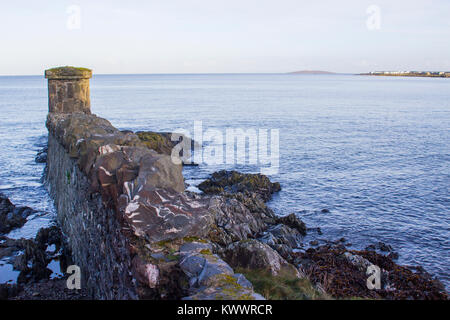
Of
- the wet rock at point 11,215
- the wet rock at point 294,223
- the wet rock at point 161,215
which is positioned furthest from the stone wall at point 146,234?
the wet rock at point 294,223

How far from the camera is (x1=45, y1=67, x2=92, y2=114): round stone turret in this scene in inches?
783

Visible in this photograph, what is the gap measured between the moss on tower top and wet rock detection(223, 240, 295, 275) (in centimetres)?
1509

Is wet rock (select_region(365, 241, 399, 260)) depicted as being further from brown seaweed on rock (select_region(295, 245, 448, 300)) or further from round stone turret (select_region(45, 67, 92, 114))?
round stone turret (select_region(45, 67, 92, 114))

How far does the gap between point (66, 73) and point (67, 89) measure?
788 mm

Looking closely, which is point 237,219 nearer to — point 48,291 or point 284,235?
point 284,235

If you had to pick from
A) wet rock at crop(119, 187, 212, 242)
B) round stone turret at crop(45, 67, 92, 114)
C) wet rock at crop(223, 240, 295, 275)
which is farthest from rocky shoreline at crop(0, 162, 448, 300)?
round stone turret at crop(45, 67, 92, 114)

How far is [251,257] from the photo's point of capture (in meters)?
8.21

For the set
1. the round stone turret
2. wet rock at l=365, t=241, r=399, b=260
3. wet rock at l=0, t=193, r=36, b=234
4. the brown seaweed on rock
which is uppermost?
the round stone turret

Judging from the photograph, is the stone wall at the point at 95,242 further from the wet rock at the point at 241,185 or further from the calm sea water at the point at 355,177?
the wet rock at the point at 241,185

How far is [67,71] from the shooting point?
19.9 m

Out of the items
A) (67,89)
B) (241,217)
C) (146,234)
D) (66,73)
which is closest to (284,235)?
(241,217)

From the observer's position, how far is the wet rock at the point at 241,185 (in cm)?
2112

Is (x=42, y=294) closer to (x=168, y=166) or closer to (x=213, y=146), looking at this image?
(x=168, y=166)

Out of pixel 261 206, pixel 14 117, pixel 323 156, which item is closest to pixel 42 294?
pixel 261 206
